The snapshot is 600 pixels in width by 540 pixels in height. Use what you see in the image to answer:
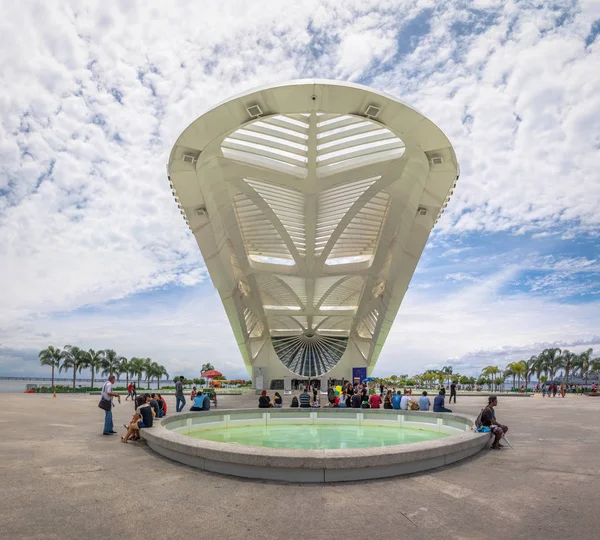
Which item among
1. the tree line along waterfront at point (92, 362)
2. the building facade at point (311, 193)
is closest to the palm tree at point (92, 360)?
the tree line along waterfront at point (92, 362)

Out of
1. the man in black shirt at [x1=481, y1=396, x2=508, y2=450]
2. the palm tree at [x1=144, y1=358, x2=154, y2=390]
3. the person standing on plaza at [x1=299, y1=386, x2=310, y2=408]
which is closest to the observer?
the man in black shirt at [x1=481, y1=396, x2=508, y2=450]

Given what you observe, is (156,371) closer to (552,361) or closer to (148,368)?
(148,368)

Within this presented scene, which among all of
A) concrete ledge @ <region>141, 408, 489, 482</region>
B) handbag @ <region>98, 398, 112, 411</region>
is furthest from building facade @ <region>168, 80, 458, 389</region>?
concrete ledge @ <region>141, 408, 489, 482</region>

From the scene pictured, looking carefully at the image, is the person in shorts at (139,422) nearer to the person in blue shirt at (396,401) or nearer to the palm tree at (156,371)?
the person in blue shirt at (396,401)

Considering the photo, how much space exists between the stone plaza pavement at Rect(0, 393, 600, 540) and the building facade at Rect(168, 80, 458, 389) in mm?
10849

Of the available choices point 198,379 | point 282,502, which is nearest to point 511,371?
point 198,379

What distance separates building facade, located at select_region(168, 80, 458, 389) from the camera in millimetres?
14922

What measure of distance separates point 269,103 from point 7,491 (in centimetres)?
1192

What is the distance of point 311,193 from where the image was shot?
21.0 meters

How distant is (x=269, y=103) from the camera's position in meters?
14.1

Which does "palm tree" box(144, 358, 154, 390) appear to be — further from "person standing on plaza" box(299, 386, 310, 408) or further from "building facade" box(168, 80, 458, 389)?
"person standing on plaza" box(299, 386, 310, 408)

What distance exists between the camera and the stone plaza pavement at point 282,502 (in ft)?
12.8

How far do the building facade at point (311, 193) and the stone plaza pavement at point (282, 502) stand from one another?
10849 mm

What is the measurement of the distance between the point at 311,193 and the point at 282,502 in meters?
17.3
